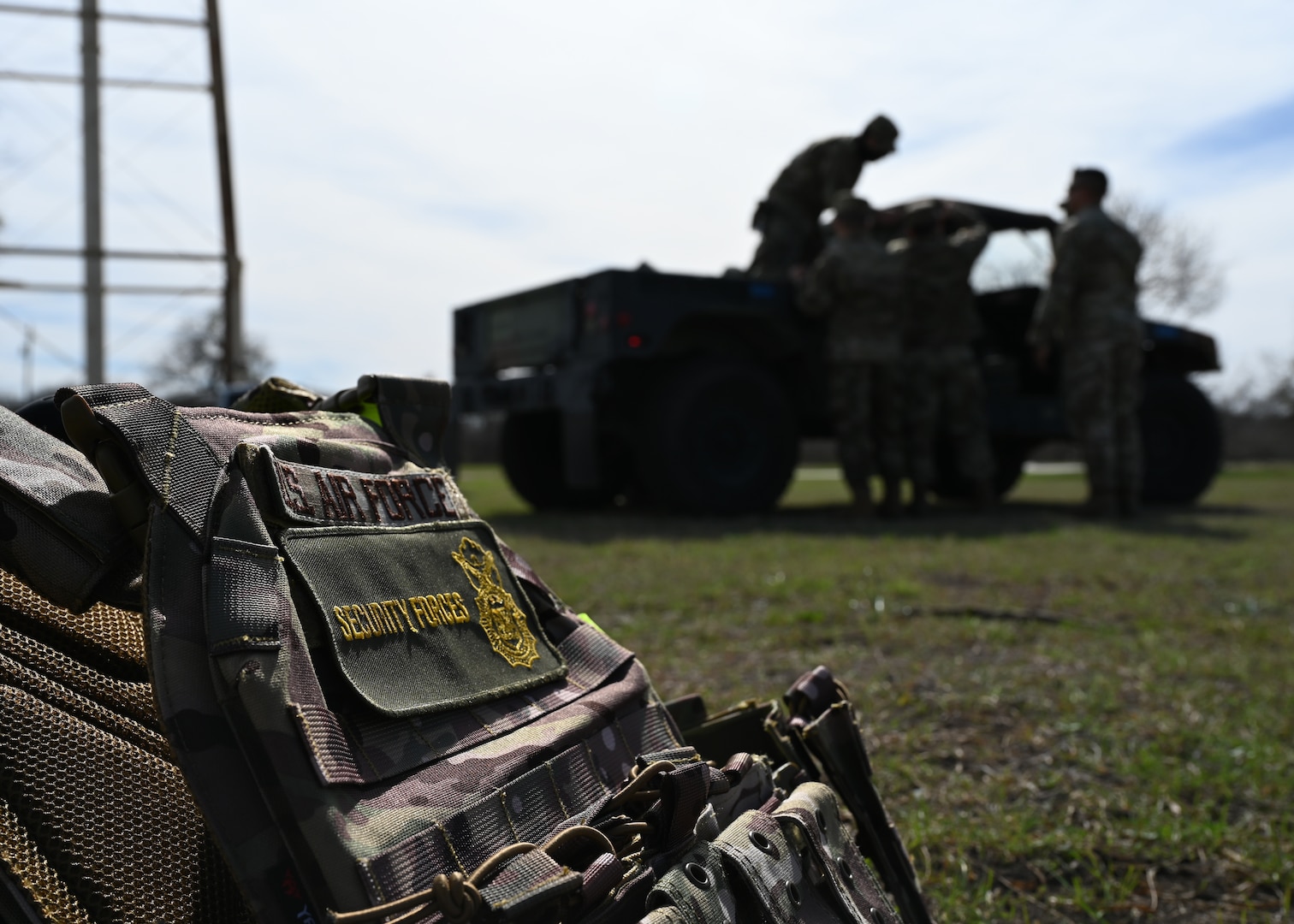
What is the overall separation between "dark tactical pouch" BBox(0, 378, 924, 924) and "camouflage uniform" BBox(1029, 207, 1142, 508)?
22.1ft

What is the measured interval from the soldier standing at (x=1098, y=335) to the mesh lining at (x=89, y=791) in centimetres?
702

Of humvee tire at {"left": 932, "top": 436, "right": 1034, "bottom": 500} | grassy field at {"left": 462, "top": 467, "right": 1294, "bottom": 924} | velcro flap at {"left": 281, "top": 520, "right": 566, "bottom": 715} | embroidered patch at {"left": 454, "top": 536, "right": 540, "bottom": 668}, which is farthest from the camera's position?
humvee tire at {"left": 932, "top": 436, "right": 1034, "bottom": 500}

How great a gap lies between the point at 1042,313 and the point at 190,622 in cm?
716

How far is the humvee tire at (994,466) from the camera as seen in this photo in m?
8.76

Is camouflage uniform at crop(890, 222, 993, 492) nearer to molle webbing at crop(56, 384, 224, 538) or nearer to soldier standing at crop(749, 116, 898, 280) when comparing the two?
soldier standing at crop(749, 116, 898, 280)

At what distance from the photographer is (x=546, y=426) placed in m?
7.79

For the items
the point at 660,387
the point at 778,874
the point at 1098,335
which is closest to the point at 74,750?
the point at 778,874

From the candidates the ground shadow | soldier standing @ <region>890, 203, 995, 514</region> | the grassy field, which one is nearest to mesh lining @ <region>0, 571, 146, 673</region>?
the grassy field

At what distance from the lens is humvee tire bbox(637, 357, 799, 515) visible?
636cm

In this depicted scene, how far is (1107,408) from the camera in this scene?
7367 millimetres

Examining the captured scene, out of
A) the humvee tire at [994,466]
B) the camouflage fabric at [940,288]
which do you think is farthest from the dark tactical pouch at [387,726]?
the humvee tire at [994,466]

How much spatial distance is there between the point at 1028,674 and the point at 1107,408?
16.6 feet

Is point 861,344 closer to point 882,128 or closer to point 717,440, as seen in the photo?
point 717,440

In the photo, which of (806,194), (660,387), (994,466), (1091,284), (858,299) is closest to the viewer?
(660,387)
